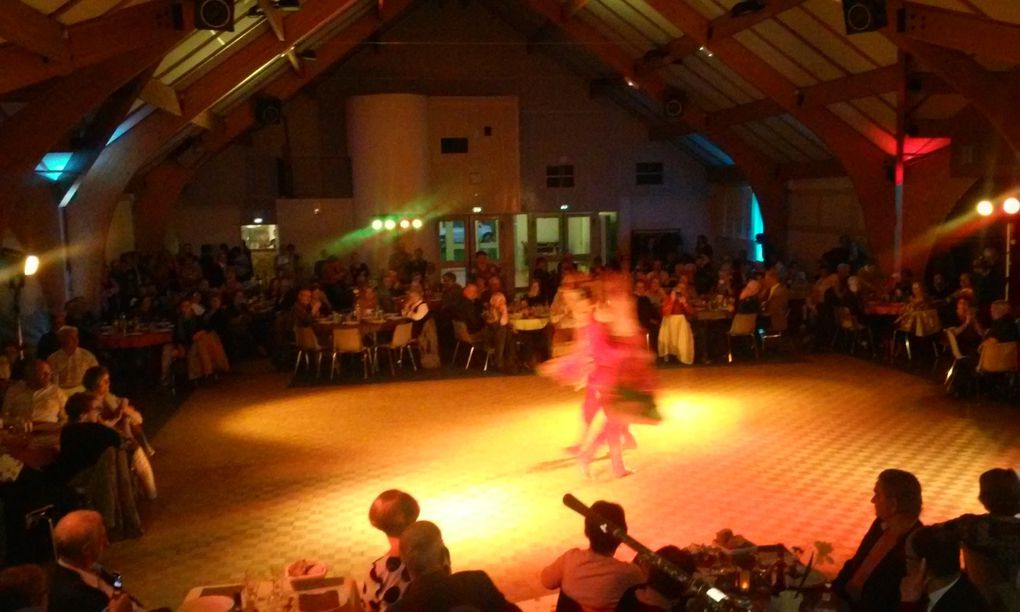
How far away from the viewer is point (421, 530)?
10.7 feet

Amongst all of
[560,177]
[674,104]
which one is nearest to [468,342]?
[674,104]

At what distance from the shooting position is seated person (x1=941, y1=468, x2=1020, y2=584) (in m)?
3.54

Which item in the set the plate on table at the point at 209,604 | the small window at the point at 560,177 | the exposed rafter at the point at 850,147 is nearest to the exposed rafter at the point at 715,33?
the exposed rafter at the point at 850,147

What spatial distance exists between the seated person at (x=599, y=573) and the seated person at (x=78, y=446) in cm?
373

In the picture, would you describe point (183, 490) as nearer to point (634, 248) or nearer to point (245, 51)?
point (245, 51)

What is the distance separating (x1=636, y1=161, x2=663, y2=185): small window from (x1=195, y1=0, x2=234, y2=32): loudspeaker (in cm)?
1391

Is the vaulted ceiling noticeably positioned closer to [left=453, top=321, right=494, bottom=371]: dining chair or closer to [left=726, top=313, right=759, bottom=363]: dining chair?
[left=726, top=313, right=759, bottom=363]: dining chair

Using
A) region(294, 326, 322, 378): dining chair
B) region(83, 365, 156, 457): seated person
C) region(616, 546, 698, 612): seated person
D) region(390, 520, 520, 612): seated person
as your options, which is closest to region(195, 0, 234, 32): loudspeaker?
region(83, 365, 156, 457): seated person

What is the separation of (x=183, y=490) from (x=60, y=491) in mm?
1529

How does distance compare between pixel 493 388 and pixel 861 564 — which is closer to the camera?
pixel 861 564

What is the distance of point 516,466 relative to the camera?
25.9 ft

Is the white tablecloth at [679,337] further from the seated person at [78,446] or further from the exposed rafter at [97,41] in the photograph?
the seated person at [78,446]

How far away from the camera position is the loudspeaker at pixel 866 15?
993 centimetres

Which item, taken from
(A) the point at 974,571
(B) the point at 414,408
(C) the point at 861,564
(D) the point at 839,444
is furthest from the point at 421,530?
(B) the point at 414,408
